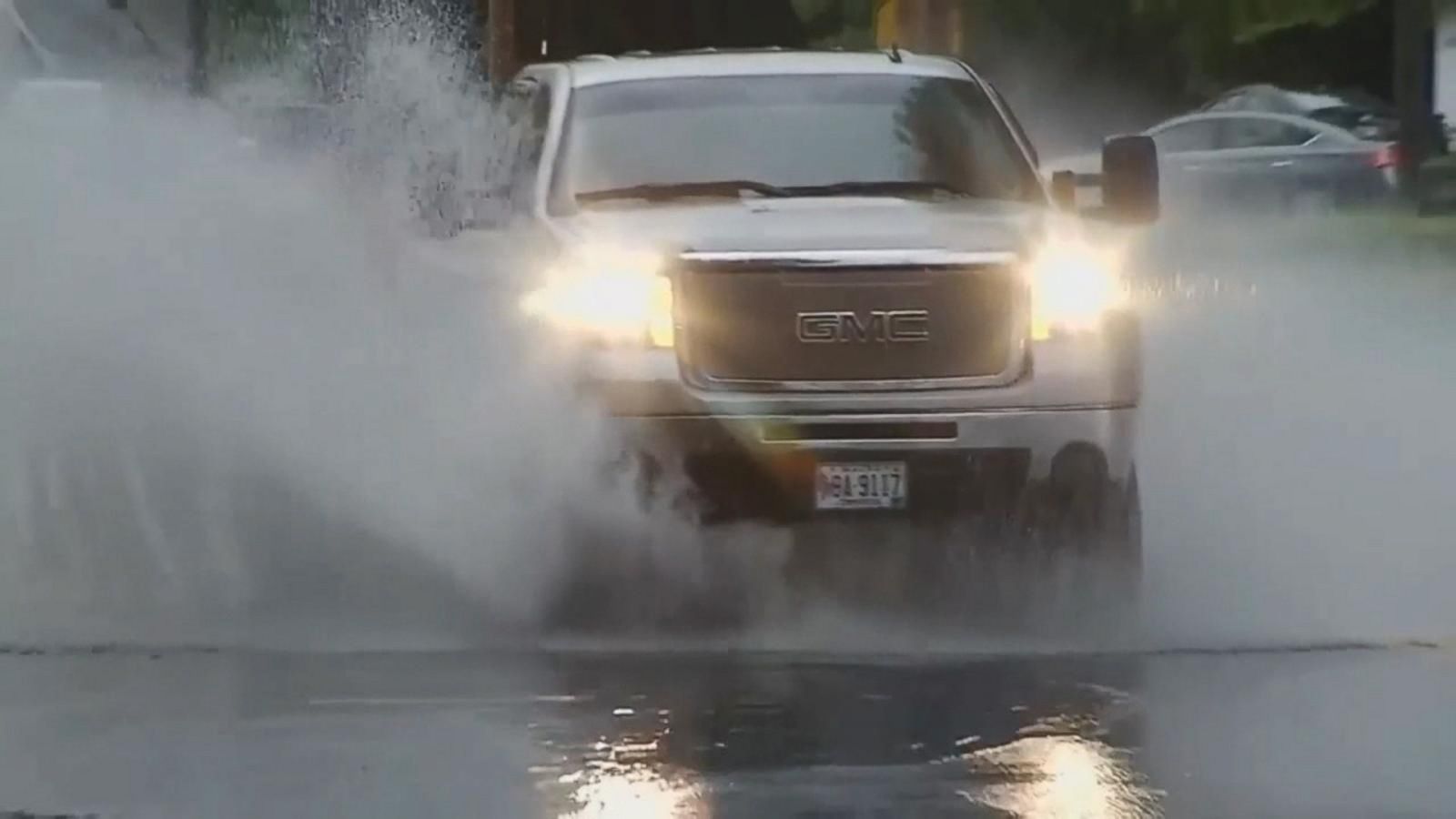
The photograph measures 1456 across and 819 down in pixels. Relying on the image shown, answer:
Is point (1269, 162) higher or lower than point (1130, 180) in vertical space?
higher

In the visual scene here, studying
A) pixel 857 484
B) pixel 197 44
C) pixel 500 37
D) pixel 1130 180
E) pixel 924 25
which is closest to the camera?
pixel 857 484

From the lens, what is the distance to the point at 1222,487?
1087 cm

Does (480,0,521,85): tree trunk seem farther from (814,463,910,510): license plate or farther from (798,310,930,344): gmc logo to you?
(814,463,910,510): license plate

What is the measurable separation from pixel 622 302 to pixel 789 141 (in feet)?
5.37

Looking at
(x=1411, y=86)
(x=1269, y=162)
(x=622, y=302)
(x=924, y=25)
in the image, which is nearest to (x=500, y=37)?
(x=924, y=25)

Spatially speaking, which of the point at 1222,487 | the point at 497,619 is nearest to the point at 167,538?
the point at 497,619

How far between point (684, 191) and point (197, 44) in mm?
7175

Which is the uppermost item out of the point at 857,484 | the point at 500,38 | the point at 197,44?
the point at 197,44

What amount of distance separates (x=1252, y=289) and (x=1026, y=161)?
9.76 meters

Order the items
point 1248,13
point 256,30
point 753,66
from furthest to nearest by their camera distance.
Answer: point 1248,13
point 256,30
point 753,66

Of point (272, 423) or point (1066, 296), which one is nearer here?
point (1066, 296)

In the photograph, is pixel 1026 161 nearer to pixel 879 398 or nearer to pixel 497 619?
pixel 879 398

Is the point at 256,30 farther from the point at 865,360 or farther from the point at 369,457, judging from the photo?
the point at 865,360

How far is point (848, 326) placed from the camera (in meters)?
8.74
